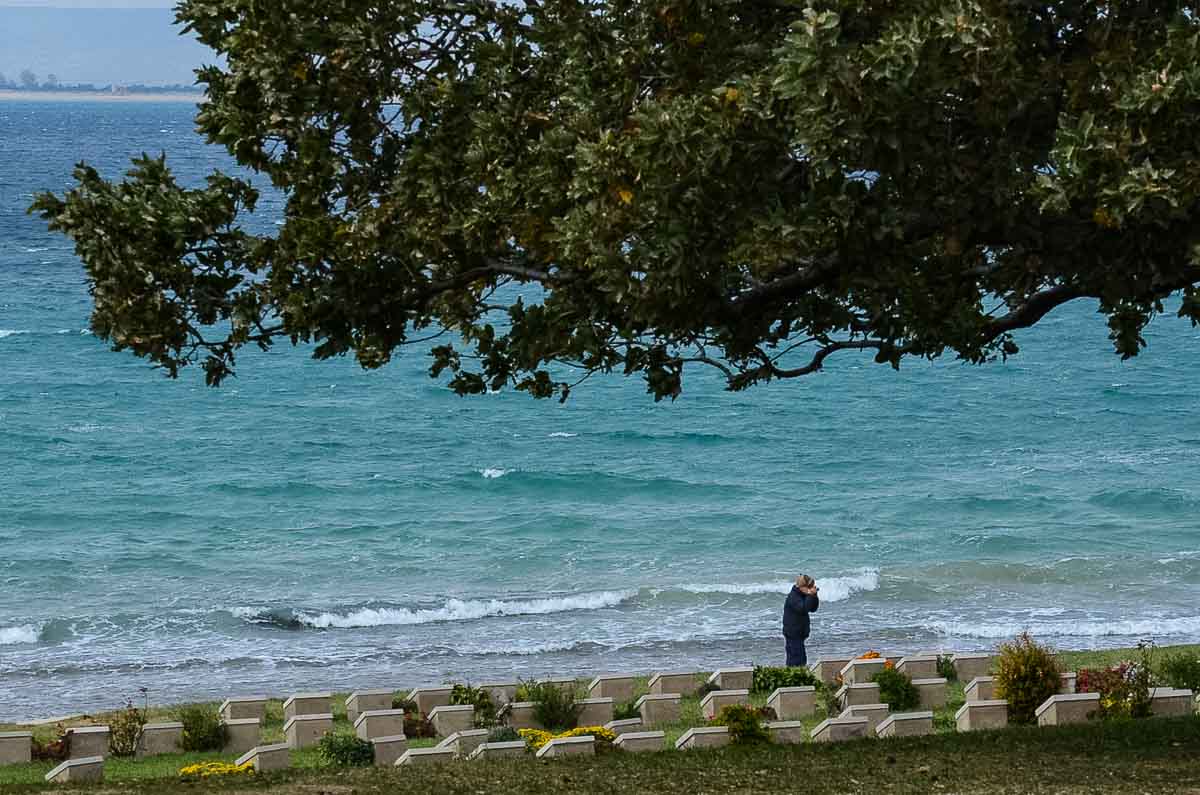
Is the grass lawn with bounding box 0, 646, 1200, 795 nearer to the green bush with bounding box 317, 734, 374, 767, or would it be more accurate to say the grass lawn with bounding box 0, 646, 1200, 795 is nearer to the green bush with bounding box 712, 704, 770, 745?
the green bush with bounding box 712, 704, 770, 745

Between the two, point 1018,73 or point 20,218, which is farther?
point 20,218

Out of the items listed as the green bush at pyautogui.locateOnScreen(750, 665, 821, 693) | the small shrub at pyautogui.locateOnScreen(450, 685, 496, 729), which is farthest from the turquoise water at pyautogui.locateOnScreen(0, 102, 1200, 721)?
the small shrub at pyautogui.locateOnScreen(450, 685, 496, 729)

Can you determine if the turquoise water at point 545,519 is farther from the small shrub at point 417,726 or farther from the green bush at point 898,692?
the green bush at point 898,692

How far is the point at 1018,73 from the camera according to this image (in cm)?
1073

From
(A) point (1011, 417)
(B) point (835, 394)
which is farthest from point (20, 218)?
(A) point (1011, 417)

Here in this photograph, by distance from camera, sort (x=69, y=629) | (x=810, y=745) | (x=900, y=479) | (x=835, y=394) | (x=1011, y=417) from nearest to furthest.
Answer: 1. (x=810, y=745)
2. (x=69, y=629)
3. (x=900, y=479)
4. (x=1011, y=417)
5. (x=835, y=394)

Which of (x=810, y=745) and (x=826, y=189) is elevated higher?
(x=826, y=189)

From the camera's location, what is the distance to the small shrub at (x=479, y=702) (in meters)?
19.6

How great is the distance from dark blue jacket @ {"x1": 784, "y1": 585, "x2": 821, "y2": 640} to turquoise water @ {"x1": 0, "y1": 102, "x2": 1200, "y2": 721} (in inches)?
283

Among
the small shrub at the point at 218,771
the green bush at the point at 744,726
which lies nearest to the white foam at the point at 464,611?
the green bush at the point at 744,726

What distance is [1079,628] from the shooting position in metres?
34.9

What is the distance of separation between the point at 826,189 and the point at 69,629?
29.2 metres

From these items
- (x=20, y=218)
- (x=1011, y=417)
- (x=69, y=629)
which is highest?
(x=20, y=218)

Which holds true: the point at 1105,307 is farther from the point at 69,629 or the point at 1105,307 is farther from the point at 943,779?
the point at 69,629
